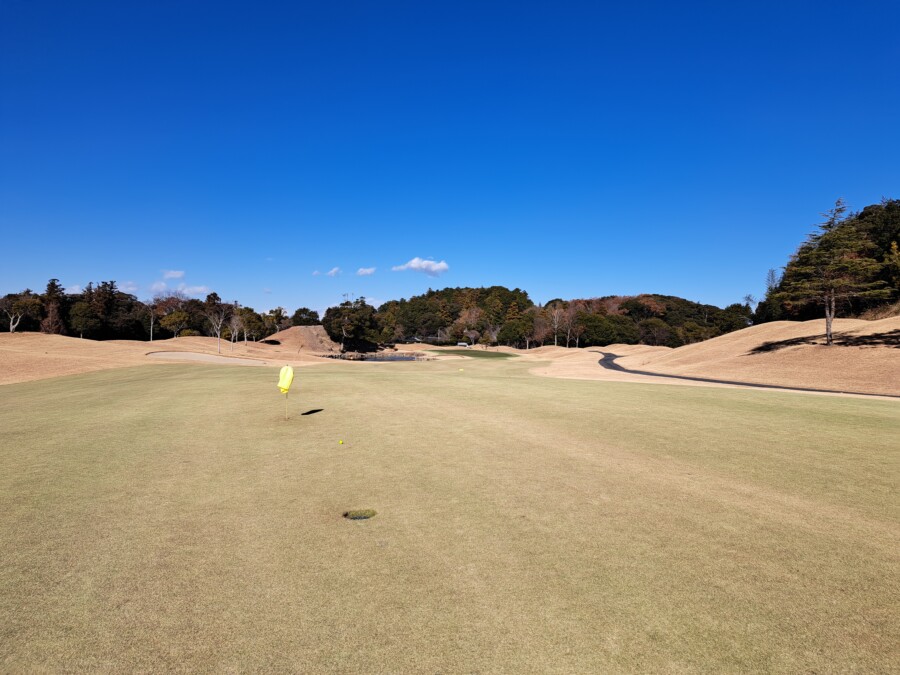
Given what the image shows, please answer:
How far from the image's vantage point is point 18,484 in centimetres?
638

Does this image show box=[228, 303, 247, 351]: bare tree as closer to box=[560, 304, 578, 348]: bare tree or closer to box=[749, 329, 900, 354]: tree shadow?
box=[560, 304, 578, 348]: bare tree

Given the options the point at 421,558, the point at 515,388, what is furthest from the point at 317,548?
the point at 515,388

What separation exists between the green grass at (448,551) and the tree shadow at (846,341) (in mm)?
25733

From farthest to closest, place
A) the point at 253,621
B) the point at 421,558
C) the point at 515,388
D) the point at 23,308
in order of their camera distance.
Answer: the point at 23,308 → the point at 515,388 → the point at 421,558 → the point at 253,621

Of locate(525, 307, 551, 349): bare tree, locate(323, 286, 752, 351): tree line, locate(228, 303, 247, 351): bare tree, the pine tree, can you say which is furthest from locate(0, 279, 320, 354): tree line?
the pine tree

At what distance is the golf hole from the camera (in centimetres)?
527

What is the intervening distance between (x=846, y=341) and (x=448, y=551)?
3775cm

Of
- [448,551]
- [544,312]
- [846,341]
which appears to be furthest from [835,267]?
[544,312]

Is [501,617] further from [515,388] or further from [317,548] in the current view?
[515,388]

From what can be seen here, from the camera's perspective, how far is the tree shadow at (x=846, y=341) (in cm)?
2761

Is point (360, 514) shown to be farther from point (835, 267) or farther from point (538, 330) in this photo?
point (538, 330)

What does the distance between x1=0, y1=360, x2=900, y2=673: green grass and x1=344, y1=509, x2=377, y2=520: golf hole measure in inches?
5.2

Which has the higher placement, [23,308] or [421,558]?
[23,308]

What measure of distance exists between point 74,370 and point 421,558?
1341 inches
